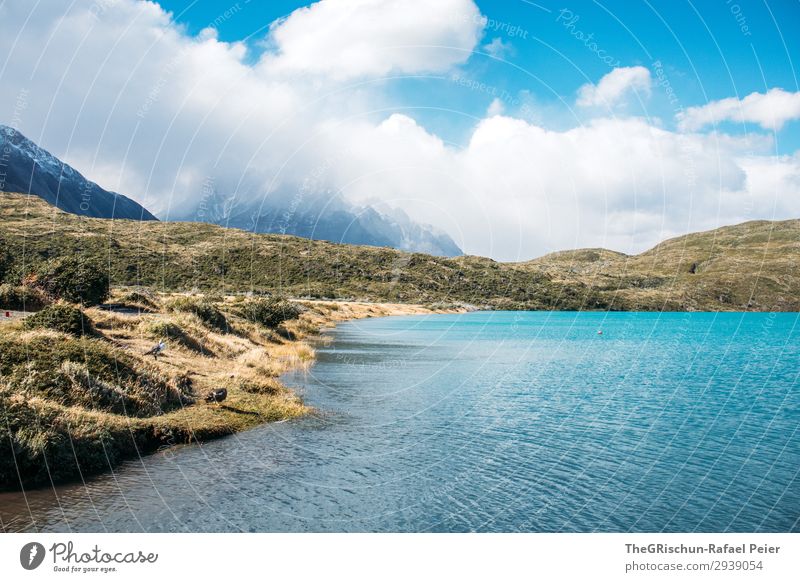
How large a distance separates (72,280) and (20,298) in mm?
4763

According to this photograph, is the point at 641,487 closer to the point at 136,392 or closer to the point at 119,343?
the point at 136,392

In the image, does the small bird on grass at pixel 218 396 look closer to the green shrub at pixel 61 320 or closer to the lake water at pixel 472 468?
the lake water at pixel 472 468

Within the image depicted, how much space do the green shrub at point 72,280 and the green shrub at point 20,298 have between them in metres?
1.88

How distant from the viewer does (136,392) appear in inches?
796

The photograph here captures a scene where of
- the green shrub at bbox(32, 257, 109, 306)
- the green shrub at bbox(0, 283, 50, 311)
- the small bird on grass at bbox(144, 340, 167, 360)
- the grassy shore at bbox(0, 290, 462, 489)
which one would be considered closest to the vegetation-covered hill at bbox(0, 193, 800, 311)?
the green shrub at bbox(32, 257, 109, 306)

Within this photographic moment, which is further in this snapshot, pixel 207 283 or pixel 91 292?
pixel 207 283

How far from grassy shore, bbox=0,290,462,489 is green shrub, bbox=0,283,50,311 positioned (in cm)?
583

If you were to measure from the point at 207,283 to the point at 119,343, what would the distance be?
96.9m

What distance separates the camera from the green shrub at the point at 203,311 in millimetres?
43281

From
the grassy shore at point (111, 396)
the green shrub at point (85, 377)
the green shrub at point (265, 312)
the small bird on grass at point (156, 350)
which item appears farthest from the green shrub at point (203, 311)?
the green shrub at point (85, 377)

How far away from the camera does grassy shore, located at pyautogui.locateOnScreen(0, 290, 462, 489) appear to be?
1446 cm

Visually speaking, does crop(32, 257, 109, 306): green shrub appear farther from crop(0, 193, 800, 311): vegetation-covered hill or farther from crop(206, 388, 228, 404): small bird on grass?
crop(0, 193, 800, 311): vegetation-covered hill

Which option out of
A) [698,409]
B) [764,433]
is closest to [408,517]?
[764,433]

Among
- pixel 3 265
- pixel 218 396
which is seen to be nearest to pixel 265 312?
pixel 3 265
